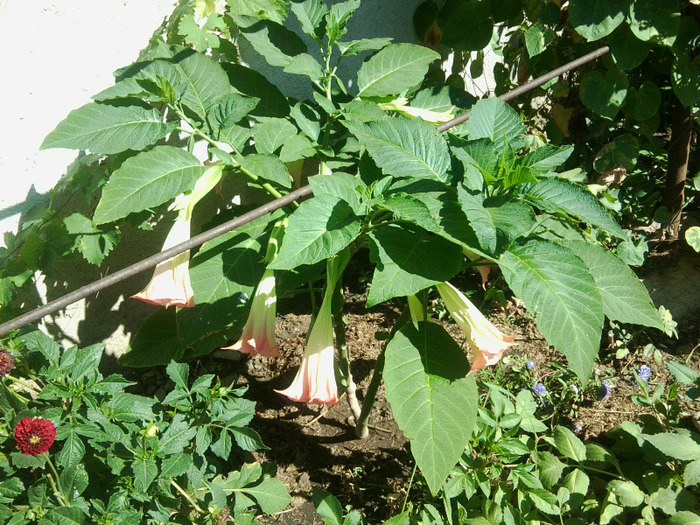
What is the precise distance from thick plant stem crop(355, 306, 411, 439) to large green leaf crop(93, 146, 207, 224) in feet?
2.08

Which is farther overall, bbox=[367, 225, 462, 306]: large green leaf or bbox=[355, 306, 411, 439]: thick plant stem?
bbox=[355, 306, 411, 439]: thick plant stem

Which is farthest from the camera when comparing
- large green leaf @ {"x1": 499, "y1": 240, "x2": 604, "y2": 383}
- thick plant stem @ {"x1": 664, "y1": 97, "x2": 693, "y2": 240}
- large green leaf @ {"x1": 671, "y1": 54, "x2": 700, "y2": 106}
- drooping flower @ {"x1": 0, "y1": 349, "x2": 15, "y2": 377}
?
thick plant stem @ {"x1": 664, "y1": 97, "x2": 693, "y2": 240}

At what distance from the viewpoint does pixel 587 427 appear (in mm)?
2057

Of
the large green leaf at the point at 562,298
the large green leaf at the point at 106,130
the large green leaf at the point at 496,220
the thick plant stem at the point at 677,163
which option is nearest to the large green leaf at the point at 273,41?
the large green leaf at the point at 106,130

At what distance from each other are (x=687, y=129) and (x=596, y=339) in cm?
183

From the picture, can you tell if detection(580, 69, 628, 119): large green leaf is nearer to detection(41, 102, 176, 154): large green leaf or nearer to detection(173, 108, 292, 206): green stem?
detection(173, 108, 292, 206): green stem

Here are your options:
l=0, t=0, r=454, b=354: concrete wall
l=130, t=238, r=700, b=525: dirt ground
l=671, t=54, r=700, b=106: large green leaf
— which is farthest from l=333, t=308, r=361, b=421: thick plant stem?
l=671, t=54, r=700, b=106: large green leaf

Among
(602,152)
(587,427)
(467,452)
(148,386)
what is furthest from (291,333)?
(602,152)

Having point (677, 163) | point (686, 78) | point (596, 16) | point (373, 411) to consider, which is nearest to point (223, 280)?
point (373, 411)

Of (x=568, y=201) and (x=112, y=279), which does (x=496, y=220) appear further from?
(x=112, y=279)

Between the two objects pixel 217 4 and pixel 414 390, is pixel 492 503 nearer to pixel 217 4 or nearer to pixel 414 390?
pixel 414 390

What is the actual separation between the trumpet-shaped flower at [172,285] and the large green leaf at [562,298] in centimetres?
78

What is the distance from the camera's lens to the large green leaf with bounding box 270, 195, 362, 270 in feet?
3.69

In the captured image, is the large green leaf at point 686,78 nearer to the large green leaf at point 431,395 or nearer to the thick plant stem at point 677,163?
the thick plant stem at point 677,163
